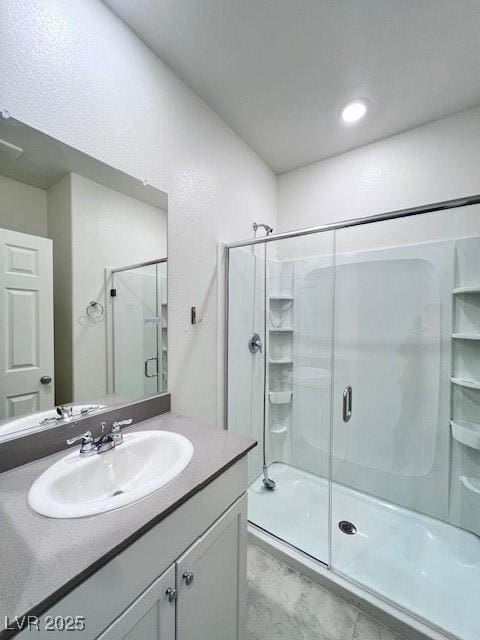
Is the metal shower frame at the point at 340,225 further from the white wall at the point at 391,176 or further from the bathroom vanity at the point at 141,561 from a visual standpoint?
the bathroom vanity at the point at 141,561

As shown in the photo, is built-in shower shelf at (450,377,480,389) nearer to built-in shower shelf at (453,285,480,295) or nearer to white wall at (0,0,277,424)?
built-in shower shelf at (453,285,480,295)

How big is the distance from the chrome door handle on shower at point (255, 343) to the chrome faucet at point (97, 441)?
1156 millimetres

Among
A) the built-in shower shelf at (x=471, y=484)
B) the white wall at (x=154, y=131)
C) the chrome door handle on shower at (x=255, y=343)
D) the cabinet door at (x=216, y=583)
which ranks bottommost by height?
the built-in shower shelf at (x=471, y=484)

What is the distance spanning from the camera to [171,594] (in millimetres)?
686

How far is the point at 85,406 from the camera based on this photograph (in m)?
1.04

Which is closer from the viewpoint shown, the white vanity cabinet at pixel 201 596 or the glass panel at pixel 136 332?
the white vanity cabinet at pixel 201 596

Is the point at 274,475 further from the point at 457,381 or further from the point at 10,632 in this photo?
the point at 10,632

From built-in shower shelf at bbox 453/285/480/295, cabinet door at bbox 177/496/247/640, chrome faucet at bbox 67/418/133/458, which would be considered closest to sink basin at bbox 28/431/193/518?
chrome faucet at bbox 67/418/133/458

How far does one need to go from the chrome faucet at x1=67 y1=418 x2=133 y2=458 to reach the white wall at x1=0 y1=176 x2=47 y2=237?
744mm

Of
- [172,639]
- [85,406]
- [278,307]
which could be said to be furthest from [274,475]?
[85,406]

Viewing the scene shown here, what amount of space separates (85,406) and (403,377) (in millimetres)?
1890

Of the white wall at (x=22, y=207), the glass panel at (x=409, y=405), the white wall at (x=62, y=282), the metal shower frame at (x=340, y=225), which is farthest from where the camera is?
the glass panel at (x=409, y=405)

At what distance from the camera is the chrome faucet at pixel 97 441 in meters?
0.90

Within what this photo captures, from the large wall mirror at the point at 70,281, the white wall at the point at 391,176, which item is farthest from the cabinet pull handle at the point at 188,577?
the white wall at the point at 391,176
